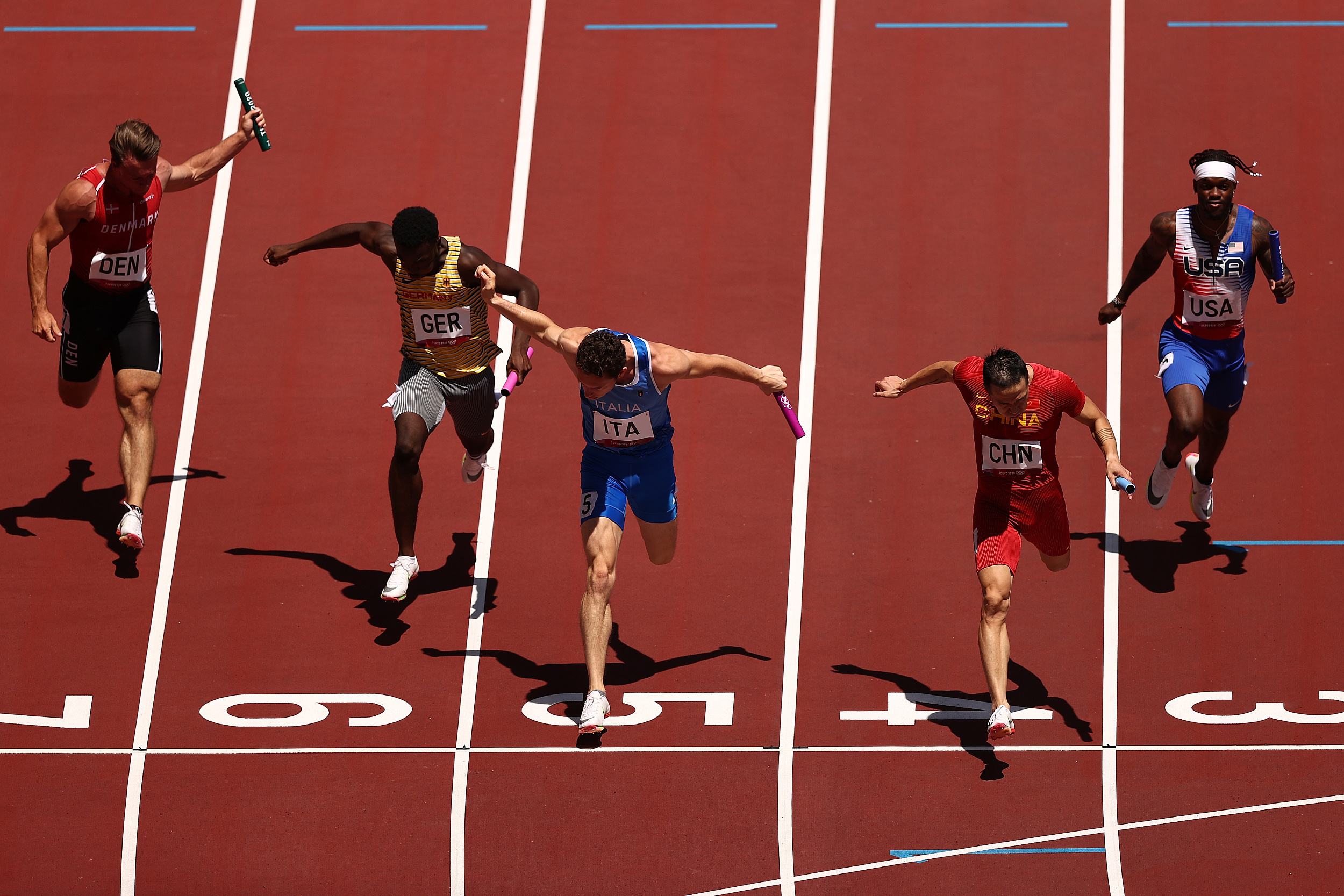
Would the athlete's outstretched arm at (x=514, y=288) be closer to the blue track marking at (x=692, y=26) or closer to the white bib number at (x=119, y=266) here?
the white bib number at (x=119, y=266)

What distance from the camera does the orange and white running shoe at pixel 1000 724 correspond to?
9906 millimetres

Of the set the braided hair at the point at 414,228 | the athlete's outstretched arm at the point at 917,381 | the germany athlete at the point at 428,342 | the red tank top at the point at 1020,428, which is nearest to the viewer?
the red tank top at the point at 1020,428

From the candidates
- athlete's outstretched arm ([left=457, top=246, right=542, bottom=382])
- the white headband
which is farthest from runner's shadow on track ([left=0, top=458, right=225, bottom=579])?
the white headband

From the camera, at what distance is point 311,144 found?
14.2 metres

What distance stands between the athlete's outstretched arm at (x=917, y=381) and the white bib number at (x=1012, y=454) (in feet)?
1.34

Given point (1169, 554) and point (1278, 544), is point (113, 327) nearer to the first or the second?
point (1169, 554)

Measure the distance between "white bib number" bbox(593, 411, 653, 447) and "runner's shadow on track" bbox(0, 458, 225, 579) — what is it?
320cm

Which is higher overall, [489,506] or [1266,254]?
[1266,254]

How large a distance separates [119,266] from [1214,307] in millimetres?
6364

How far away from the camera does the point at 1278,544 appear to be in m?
11.7

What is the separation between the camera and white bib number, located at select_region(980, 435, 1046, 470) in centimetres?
1021

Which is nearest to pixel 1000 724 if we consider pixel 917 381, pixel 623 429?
pixel 917 381

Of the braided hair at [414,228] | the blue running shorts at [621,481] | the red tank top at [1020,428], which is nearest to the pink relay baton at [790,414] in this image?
the blue running shorts at [621,481]

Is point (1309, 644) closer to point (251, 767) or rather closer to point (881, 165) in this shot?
point (881, 165)
